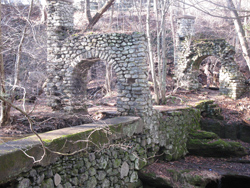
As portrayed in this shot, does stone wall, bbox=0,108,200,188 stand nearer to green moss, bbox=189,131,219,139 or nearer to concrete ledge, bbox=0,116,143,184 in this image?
concrete ledge, bbox=0,116,143,184

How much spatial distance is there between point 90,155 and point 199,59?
11676 mm

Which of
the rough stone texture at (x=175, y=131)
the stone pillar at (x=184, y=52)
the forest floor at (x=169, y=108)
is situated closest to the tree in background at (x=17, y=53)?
the forest floor at (x=169, y=108)

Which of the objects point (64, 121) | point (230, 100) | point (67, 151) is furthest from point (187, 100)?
point (67, 151)

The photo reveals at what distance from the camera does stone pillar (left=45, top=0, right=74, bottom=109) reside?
330 inches

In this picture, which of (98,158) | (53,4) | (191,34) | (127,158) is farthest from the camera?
(191,34)

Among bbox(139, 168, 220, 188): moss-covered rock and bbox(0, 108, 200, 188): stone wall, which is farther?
bbox(139, 168, 220, 188): moss-covered rock

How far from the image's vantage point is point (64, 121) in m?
7.12

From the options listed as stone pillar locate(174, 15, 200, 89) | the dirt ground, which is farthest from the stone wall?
stone pillar locate(174, 15, 200, 89)

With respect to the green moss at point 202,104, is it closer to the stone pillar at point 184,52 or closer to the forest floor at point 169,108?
the forest floor at point 169,108

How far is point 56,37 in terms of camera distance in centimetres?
846

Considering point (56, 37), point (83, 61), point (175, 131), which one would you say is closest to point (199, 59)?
point (175, 131)

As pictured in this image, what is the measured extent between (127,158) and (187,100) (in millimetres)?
7009

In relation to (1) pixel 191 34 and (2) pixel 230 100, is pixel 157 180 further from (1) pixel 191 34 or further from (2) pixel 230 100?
(1) pixel 191 34

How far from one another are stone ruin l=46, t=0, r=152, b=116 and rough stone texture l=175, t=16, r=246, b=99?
21.0ft
